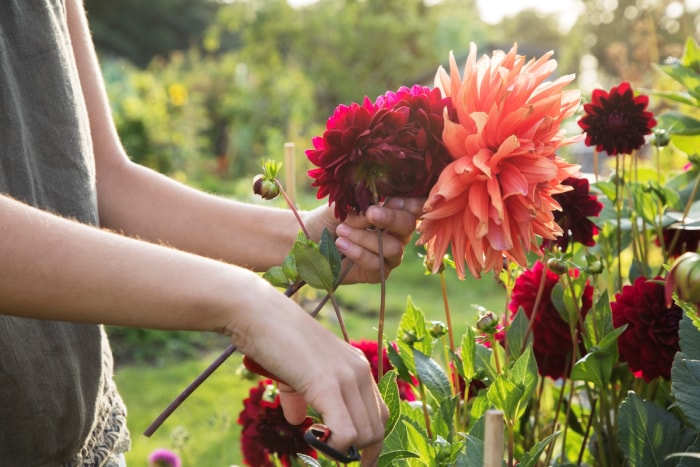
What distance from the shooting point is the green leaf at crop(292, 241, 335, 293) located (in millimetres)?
656

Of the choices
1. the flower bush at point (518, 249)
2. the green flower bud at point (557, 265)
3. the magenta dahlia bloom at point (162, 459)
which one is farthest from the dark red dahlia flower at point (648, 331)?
the magenta dahlia bloom at point (162, 459)

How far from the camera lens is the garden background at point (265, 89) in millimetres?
3180

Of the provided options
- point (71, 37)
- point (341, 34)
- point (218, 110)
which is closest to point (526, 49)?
point (341, 34)

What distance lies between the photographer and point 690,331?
30.2 inches

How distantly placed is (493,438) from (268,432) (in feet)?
2.06

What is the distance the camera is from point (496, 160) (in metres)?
0.63

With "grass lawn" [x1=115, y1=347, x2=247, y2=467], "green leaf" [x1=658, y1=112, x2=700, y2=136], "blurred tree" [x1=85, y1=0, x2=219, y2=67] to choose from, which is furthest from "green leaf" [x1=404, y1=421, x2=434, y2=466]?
"blurred tree" [x1=85, y1=0, x2=219, y2=67]

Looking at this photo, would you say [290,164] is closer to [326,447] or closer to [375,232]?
[375,232]

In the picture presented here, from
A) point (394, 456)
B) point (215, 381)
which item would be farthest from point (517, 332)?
point (215, 381)

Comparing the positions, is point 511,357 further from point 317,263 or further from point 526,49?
point 526,49

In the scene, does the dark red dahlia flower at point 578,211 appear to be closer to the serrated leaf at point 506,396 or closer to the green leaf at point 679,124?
the serrated leaf at point 506,396

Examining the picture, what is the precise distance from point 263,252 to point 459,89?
0.35 m

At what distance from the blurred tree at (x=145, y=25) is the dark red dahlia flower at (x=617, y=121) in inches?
797

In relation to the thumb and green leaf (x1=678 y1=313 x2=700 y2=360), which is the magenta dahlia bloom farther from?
green leaf (x1=678 y1=313 x2=700 y2=360)
